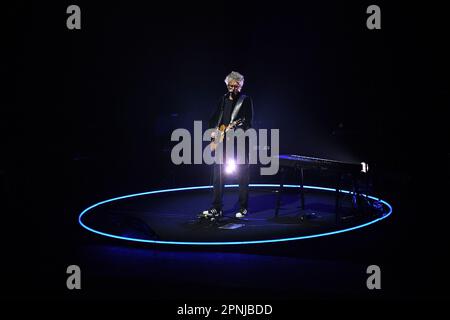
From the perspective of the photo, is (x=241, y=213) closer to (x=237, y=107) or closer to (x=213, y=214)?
(x=213, y=214)

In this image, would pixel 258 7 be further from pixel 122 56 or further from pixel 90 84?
pixel 90 84

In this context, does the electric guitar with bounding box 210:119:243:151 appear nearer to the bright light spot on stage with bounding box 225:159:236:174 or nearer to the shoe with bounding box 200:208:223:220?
the bright light spot on stage with bounding box 225:159:236:174

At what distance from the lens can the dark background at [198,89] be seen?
7438mm

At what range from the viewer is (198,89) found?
9.09 m

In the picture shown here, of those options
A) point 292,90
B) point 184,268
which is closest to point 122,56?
point 292,90

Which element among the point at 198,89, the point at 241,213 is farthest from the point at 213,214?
the point at 198,89

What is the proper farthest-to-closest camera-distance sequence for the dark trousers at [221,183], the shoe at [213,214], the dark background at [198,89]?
the dark background at [198,89], the dark trousers at [221,183], the shoe at [213,214]

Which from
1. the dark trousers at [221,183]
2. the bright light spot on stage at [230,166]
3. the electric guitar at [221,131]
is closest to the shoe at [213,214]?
the dark trousers at [221,183]

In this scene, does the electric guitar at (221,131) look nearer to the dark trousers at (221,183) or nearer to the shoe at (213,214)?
the dark trousers at (221,183)

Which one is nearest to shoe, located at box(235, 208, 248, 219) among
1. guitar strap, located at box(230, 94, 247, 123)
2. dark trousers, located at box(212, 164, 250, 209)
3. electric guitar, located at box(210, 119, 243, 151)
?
dark trousers, located at box(212, 164, 250, 209)

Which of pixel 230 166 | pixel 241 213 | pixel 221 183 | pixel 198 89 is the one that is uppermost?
pixel 198 89

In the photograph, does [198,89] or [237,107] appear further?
[198,89]

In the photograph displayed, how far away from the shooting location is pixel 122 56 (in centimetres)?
866
